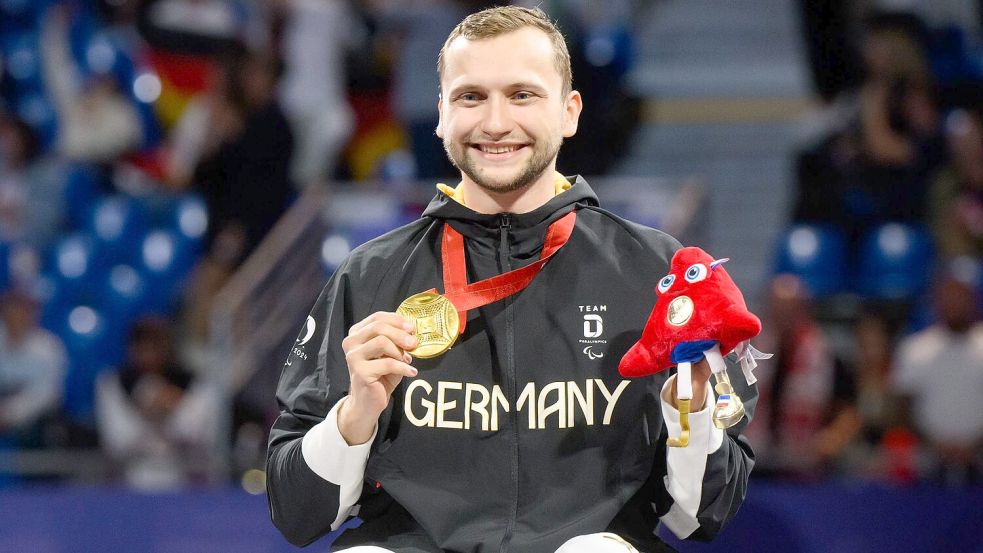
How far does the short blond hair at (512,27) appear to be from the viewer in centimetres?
246

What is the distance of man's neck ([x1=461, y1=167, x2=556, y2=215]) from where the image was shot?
2.57 meters

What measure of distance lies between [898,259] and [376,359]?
473 centimetres

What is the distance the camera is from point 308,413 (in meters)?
2.52

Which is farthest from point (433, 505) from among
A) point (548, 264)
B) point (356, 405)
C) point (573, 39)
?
point (573, 39)

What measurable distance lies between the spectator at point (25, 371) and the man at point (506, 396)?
4.57 metres

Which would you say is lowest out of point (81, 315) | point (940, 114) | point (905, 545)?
point (81, 315)

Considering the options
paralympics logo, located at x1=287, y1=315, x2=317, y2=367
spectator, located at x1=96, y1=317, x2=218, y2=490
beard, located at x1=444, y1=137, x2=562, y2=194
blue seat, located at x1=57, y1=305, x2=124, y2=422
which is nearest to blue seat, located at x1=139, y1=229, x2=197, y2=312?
blue seat, located at x1=57, y1=305, x2=124, y2=422

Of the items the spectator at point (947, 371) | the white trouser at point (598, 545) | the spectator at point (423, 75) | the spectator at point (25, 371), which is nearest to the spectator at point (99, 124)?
the spectator at point (25, 371)

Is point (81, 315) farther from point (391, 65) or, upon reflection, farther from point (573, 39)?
point (573, 39)

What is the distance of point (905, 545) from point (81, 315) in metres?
5.77

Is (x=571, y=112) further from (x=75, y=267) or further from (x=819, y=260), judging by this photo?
(x=75, y=267)

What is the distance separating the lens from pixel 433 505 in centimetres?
242

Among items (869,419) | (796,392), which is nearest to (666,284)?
(796,392)

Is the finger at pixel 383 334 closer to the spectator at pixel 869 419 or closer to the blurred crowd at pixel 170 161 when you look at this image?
the spectator at pixel 869 419
